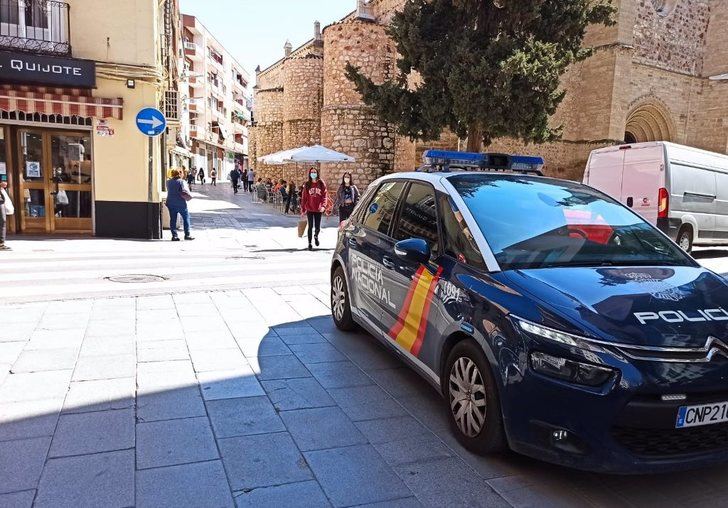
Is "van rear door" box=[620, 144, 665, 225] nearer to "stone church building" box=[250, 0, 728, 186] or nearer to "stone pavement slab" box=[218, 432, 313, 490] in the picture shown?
"stone pavement slab" box=[218, 432, 313, 490]

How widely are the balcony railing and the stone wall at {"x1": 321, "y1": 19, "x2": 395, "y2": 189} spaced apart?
44.1ft

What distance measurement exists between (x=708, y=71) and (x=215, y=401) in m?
32.6

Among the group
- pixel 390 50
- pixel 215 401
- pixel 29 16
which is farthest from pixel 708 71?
pixel 215 401

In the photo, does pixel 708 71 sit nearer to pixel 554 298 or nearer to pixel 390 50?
pixel 390 50

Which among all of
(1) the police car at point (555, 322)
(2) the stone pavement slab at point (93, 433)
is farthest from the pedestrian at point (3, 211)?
(1) the police car at point (555, 322)

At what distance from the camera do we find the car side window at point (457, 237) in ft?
10.9

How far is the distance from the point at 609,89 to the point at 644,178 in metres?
14.2

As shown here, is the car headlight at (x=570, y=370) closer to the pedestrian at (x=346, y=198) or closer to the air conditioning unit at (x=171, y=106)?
the pedestrian at (x=346, y=198)

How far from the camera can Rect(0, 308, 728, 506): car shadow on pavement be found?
8.87 ft

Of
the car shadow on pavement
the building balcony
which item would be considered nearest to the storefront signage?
the car shadow on pavement

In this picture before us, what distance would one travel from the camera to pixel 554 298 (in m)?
2.77

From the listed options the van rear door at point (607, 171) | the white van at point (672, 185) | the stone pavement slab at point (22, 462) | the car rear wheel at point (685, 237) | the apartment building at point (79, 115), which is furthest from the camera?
the van rear door at point (607, 171)

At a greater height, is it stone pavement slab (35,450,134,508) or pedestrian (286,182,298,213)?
pedestrian (286,182,298,213)

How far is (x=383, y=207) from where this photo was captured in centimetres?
484
